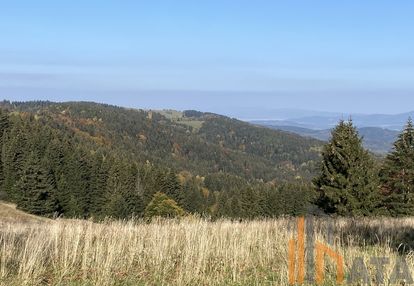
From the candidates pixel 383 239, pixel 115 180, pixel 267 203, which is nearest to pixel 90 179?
pixel 115 180

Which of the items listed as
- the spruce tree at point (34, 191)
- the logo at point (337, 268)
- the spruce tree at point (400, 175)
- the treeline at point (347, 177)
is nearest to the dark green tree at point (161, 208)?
the spruce tree at point (34, 191)

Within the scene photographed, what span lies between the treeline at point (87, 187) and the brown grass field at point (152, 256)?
6101 centimetres

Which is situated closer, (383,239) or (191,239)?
(191,239)

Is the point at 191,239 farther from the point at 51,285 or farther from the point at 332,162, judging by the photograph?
the point at 332,162

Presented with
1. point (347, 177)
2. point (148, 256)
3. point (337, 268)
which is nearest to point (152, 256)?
point (148, 256)

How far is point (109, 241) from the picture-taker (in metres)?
7.90

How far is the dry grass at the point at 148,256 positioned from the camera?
6.61m

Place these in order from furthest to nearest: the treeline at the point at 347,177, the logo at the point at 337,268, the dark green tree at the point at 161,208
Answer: the dark green tree at the point at 161,208 → the treeline at the point at 347,177 → the logo at the point at 337,268

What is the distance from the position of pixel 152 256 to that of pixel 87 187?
9671 centimetres

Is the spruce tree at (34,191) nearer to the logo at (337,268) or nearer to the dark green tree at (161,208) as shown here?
the dark green tree at (161,208)

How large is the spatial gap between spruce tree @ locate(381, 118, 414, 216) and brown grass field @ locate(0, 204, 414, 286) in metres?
31.6

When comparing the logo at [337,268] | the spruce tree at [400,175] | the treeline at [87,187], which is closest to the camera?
the logo at [337,268]

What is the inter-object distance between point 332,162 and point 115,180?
246 feet

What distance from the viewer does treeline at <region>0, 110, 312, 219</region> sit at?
245 ft
